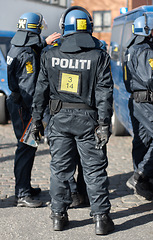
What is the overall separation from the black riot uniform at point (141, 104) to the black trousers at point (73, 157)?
3.74ft

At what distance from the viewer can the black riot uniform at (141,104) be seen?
487cm

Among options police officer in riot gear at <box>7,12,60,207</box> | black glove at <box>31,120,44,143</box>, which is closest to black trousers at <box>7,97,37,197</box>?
police officer in riot gear at <box>7,12,60,207</box>

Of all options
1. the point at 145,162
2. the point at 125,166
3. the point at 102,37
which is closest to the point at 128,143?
the point at 125,166

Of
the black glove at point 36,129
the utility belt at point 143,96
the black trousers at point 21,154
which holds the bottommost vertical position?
the black trousers at point 21,154

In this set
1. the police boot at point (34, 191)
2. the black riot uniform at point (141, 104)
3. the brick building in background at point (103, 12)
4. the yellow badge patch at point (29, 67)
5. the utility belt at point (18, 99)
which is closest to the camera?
the yellow badge patch at point (29, 67)

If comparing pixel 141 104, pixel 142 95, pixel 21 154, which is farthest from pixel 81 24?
pixel 21 154

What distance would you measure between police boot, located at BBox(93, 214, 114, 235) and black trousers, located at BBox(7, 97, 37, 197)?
1.13m

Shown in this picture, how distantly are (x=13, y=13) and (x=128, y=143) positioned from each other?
14.7 meters

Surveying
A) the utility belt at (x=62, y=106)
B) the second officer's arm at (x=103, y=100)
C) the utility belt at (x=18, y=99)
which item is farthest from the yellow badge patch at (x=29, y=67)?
the second officer's arm at (x=103, y=100)

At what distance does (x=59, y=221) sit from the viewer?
13.4 feet

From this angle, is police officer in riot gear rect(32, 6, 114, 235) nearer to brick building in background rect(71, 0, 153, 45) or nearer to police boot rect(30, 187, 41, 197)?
police boot rect(30, 187, 41, 197)

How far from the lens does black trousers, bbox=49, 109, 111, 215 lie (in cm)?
400

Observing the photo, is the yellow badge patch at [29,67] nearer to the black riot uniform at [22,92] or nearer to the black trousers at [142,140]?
the black riot uniform at [22,92]

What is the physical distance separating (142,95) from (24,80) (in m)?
1.40
